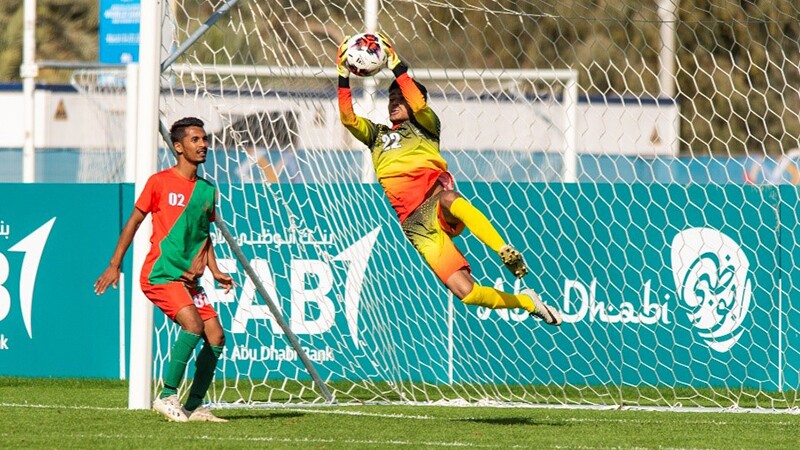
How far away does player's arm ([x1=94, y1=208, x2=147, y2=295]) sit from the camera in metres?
9.52

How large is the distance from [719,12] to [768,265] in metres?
12.0

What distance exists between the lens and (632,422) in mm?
10664

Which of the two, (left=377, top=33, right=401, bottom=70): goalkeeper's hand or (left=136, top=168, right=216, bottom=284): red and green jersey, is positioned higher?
(left=377, top=33, right=401, bottom=70): goalkeeper's hand

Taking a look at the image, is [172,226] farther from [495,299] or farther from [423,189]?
[495,299]

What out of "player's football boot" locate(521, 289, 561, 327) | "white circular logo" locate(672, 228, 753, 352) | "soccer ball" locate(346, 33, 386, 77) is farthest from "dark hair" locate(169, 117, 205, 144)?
Answer: "white circular logo" locate(672, 228, 753, 352)

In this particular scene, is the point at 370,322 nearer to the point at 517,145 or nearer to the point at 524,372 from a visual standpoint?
the point at 524,372

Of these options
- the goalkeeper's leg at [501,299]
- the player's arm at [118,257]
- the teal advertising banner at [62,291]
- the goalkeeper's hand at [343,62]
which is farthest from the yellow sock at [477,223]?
the teal advertising banner at [62,291]

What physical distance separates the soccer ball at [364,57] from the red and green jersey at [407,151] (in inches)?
7.7

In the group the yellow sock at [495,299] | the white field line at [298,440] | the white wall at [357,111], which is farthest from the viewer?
the white wall at [357,111]

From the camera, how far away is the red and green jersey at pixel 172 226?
9.77 metres

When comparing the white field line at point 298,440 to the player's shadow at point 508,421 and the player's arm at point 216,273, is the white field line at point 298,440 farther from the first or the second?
the player's shadow at point 508,421

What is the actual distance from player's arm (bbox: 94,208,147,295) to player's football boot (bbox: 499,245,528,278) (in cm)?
231

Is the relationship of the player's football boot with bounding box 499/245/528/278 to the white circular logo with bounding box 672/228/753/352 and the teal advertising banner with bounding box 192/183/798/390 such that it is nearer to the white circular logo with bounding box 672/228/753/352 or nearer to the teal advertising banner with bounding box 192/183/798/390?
the teal advertising banner with bounding box 192/183/798/390

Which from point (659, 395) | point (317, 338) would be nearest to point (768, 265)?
point (659, 395)
